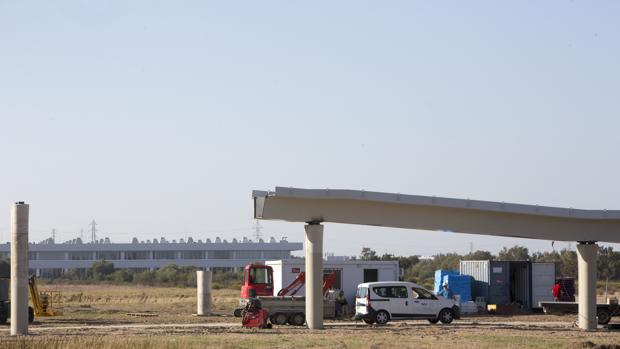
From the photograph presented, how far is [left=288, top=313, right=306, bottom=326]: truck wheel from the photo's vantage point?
3897 cm

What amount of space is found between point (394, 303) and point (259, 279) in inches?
388

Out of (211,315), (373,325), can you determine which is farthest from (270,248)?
(373,325)

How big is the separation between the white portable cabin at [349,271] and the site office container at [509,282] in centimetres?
467

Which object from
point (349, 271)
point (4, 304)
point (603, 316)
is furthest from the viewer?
point (349, 271)

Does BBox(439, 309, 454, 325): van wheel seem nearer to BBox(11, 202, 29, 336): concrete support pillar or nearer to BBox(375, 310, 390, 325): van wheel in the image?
BBox(375, 310, 390, 325): van wheel

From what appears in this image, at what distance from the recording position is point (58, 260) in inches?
5773

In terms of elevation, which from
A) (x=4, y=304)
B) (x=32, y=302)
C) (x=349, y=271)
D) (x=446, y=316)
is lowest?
(x=446, y=316)

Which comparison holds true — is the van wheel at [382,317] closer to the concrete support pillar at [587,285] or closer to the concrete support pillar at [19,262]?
the concrete support pillar at [587,285]

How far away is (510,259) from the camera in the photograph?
95.0m

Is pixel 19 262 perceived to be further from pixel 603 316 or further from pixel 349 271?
pixel 603 316

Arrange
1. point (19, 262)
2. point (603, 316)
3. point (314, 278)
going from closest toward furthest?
1. point (19, 262)
2. point (314, 278)
3. point (603, 316)

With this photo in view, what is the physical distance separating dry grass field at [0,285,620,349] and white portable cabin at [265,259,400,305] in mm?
3272

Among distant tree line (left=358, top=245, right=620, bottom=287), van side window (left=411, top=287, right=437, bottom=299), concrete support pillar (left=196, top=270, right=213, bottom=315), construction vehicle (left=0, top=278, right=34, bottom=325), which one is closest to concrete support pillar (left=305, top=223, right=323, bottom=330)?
van side window (left=411, top=287, right=437, bottom=299)

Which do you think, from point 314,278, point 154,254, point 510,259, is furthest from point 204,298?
point 154,254
